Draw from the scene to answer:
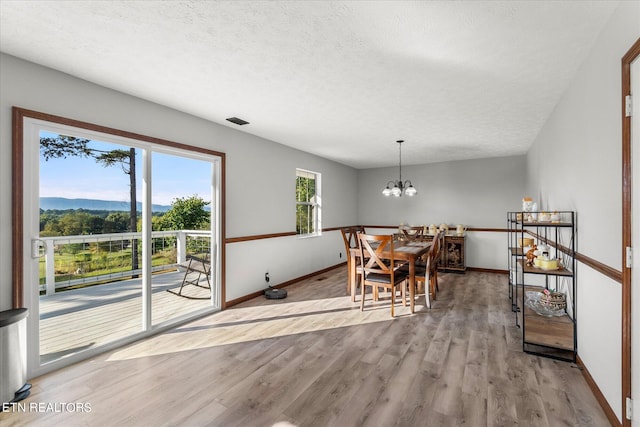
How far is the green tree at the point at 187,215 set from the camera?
336 cm

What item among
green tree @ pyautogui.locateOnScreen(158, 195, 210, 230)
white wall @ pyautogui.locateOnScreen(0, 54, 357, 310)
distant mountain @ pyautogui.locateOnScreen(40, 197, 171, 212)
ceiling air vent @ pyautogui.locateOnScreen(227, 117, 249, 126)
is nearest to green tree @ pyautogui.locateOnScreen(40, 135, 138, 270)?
distant mountain @ pyautogui.locateOnScreen(40, 197, 171, 212)

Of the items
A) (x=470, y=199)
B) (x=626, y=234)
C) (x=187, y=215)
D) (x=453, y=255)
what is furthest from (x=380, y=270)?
(x=470, y=199)

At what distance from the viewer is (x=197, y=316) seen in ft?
11.0

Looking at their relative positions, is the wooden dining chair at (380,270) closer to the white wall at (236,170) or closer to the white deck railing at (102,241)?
the white wall at (236,170)

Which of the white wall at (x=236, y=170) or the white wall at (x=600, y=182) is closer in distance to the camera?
the white wall at (x=600, y=182)

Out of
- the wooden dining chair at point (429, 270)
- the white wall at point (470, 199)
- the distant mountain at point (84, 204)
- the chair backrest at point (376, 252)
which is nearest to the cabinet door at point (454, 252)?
the white wall at point (470, 199)

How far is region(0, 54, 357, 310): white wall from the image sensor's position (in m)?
2.04

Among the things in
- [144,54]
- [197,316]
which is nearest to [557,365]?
[197,316]

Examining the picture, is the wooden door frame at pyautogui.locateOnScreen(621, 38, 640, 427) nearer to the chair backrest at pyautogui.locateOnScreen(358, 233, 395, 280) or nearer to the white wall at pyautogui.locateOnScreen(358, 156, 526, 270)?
the chair backrest at pyautogui.locateOnScreen(358, 233, 395, 280)

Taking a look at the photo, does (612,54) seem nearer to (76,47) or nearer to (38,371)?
(76,47)

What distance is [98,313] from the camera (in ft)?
10.7

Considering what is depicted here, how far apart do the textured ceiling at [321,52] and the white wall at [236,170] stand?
0.48 feet

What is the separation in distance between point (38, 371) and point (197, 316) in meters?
1.38

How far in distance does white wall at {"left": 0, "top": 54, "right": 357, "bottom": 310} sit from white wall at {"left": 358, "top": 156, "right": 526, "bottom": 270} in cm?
127
